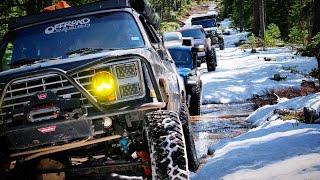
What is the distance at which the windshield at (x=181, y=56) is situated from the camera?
39.3ft

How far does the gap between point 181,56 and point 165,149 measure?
8600 mm

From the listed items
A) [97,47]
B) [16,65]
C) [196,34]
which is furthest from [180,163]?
[196,34]

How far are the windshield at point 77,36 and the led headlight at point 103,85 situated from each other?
0.91m

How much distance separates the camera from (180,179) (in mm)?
3600

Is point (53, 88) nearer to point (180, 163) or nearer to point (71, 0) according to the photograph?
point (180, 163)

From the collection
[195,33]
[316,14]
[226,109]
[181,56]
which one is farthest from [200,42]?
[226,109]

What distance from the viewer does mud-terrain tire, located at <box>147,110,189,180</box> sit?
3.61 metres

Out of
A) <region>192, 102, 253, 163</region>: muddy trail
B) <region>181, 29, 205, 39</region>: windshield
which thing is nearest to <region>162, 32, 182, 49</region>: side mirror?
<region>192, 102, 253, 163</region>: muddy trail

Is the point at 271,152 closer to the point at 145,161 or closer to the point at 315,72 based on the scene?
the point at 145,161

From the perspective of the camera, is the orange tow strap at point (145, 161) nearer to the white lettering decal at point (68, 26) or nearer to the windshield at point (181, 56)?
the white lettering decal at point (68, 26)

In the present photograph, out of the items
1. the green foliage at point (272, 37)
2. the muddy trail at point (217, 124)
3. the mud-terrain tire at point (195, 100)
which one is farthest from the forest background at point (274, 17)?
the mud-terrain tire at point (195, 100)

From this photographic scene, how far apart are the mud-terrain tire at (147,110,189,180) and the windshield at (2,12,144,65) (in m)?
1.34

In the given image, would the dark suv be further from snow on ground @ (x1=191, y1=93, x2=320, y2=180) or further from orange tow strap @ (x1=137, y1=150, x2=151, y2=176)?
orange tow strap @ (x1=137, y1=150, x2=151, y2=176)

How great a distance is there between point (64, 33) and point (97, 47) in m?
0.49
